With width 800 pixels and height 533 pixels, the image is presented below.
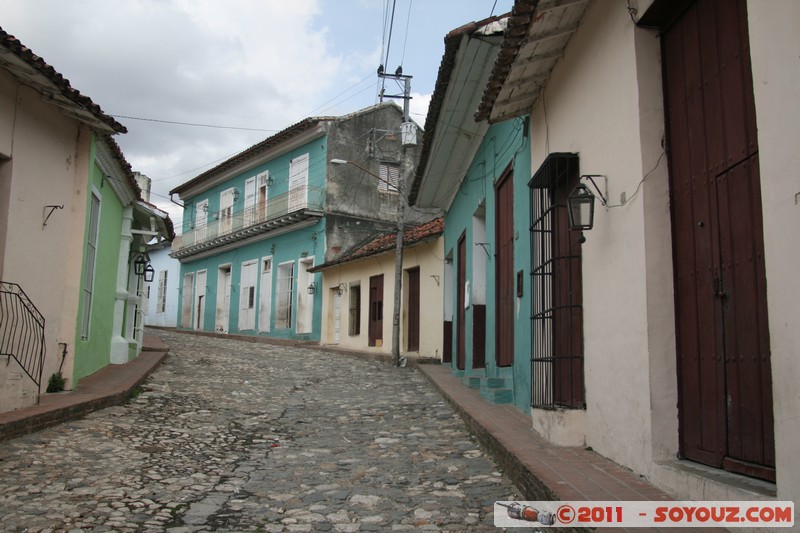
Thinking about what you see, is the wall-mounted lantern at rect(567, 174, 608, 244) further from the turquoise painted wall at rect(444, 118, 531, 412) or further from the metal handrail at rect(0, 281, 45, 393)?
the metal handrail at rect(0, 281, 45, 393)

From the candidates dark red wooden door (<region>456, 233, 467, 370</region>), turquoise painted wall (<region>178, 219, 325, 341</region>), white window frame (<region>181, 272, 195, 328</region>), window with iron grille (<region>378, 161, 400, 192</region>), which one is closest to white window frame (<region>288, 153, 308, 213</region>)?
turquoise painted wall (<region>178, 219, 325, 341</region>)

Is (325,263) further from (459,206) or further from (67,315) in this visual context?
(67,315)

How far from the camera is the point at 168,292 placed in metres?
30.3

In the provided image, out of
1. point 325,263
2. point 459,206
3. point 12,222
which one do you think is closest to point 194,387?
point 12,222

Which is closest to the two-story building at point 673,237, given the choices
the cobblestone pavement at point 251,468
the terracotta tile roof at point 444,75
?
the cobblestone pavement at point 251,468

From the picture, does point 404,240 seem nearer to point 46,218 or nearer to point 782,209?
point 46,218

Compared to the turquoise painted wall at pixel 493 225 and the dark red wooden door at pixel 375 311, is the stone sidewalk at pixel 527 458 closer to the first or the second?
the turquoise painted wall at pixel 493 225

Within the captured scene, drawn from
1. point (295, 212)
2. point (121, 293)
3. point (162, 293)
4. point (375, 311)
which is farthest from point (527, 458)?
point (162, 293)

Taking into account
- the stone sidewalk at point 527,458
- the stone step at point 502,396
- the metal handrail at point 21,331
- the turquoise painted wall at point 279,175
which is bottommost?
the stone sidewalk at point 527,458

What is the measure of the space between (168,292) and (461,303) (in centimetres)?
2157

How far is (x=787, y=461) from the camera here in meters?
2.57

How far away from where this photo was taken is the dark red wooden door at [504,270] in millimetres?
8039

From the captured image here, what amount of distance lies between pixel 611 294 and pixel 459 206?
772 centimetres

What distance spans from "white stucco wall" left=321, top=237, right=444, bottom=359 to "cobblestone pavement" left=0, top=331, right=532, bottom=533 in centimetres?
554
